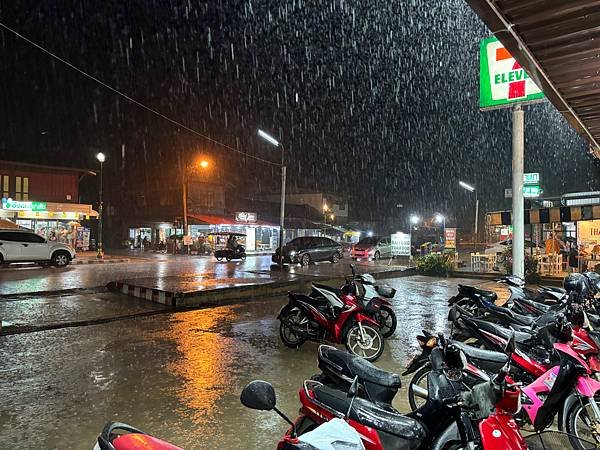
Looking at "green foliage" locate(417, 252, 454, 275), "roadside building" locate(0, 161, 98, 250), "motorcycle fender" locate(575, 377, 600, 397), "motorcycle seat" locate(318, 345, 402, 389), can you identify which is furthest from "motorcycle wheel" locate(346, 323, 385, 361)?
"roadside building" locate(0, 161, 98, 250)

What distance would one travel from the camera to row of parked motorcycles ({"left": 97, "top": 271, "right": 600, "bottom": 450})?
96.0 inches

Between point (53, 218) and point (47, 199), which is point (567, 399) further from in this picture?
point (47, 199)

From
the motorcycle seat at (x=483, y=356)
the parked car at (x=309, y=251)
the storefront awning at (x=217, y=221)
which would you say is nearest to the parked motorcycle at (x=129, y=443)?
the motorcycle seat at (x=483, y=356)

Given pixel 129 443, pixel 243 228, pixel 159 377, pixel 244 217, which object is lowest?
pixel 159 377

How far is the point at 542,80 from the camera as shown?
443cm

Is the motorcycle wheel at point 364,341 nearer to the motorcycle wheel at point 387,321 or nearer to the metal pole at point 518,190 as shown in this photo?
the motorcycle wheel at point 387,321

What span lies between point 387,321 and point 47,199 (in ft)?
101

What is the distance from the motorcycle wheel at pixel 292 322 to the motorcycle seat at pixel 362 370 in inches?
164

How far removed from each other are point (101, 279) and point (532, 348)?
14724 mm

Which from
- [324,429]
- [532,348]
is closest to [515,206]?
[532,348]

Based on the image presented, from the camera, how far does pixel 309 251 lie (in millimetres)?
24297

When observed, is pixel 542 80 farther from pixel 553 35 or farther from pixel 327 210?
pixel 327 210

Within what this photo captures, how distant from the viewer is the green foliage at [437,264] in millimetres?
19078

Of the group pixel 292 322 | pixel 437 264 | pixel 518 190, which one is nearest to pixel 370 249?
pixel 437 264
